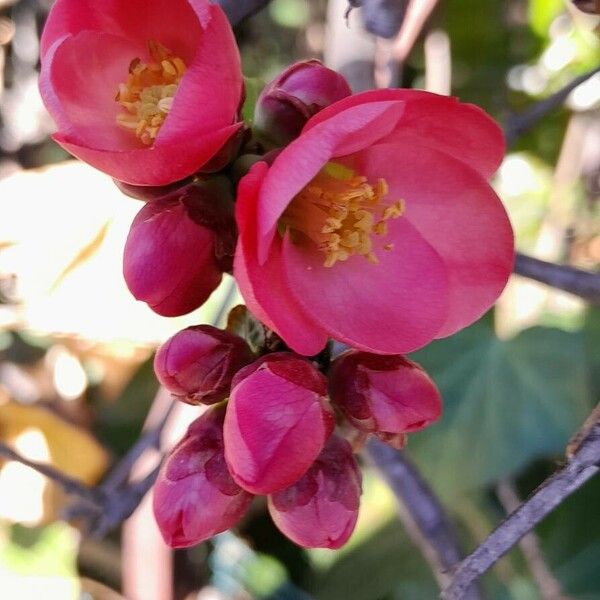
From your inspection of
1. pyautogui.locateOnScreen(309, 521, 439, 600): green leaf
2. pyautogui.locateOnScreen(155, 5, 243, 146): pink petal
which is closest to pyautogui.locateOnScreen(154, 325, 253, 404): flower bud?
pyautogui.locateOnScreen(155, 5, 243, 146): pink petal

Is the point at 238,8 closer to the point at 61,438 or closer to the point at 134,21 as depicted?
the point at 134,21

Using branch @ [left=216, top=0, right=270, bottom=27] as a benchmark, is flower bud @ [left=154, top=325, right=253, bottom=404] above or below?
below

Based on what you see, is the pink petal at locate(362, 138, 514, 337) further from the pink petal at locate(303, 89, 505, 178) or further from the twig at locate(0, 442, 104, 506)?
the twig at locate(0, 442, 104, 506)

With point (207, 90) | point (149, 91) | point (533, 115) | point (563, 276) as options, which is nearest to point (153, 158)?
point (207, 90)

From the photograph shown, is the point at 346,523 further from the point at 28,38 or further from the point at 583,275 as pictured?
the point at 28,38

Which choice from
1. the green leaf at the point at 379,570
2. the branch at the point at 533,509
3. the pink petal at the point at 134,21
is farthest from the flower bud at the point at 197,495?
the green leaf at the point at 379,570
